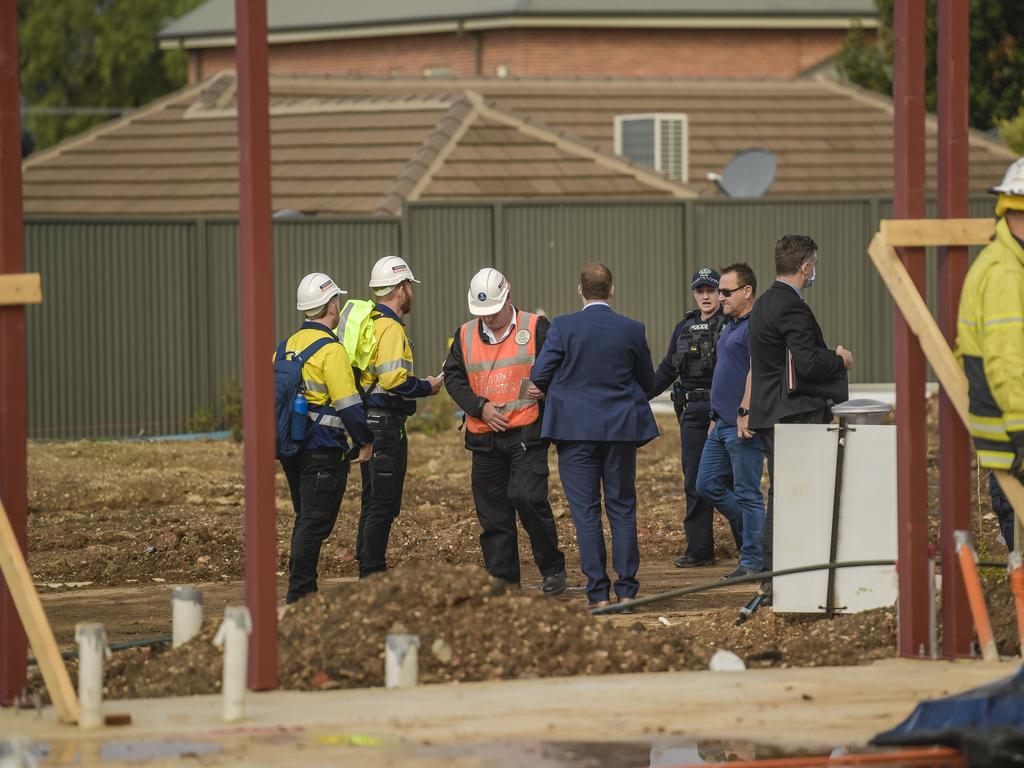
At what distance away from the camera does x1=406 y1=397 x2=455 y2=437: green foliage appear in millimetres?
21828

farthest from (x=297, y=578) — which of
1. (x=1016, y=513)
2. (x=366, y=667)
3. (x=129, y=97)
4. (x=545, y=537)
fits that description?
(x=129, y=97)

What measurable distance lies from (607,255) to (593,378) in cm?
1380

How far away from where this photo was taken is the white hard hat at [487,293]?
11039 millimetres

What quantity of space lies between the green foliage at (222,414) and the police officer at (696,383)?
10.7 metres

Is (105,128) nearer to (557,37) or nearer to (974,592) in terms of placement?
(557,37)

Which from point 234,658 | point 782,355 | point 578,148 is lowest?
point 234,658

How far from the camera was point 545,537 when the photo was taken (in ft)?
37.7

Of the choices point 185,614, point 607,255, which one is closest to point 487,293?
point 185,614

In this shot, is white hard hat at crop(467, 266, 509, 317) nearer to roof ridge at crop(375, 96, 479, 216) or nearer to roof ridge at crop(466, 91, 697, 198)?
roof ridge at crop(375, 96, 479, 216)

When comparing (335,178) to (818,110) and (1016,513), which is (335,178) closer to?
(818,110)

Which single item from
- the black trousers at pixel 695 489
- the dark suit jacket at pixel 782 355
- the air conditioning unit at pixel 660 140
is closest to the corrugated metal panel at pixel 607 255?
the air conditioning unit at pixel 660 140

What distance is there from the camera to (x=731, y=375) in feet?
38.6

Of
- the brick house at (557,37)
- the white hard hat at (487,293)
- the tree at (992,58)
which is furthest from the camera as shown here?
the brick house at (557,37)

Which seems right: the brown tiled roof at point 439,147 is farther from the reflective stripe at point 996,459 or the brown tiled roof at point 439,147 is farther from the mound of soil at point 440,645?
the reflective stripe at point 996,459
